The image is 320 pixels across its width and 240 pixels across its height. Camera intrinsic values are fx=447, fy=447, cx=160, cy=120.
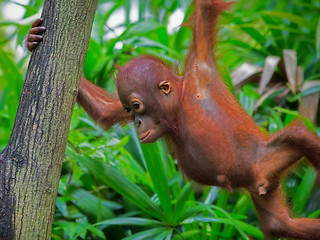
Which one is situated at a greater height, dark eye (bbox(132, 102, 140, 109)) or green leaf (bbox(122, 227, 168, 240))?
dark eye (bbox(132, 102, 140, 109))

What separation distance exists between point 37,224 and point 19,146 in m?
0.30

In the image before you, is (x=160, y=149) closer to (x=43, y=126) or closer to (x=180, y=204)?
(x=180, y=204)

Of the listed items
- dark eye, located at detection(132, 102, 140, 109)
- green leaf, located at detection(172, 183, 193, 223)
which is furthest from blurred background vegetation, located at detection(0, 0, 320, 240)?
dark eye, located at detection(132, 102, 140, 109)

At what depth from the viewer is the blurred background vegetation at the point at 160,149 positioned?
7.84 feet

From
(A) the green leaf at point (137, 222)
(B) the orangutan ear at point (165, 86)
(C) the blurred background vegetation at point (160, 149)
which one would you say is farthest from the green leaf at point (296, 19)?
(A) the green leaf at point (137, 222)

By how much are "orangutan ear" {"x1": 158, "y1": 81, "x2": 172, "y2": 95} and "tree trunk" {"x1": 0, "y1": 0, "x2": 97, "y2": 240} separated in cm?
39

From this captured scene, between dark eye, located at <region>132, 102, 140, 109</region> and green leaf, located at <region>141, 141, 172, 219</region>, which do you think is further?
green leaf, located at <region>141, 141, 172, 219</region>

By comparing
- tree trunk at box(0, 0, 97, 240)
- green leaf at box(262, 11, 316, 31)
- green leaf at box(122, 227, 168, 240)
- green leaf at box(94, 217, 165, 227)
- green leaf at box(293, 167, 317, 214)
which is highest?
green leaf at box(262, 11, 316, 31)

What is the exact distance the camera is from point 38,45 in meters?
1.76

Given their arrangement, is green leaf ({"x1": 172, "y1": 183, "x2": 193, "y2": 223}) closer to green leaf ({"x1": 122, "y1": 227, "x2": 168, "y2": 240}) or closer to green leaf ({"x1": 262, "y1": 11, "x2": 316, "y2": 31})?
green leaf ({"x1": 122, "y1": 227, "x2": 168, "y2": 240})

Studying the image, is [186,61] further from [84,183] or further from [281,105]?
[281,105]

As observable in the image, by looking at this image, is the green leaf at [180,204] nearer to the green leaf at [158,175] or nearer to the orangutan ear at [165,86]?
the green leaf at [158,175]

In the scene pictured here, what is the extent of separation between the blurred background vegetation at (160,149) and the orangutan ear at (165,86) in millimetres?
231

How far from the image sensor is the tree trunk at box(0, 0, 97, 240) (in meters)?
1.64
